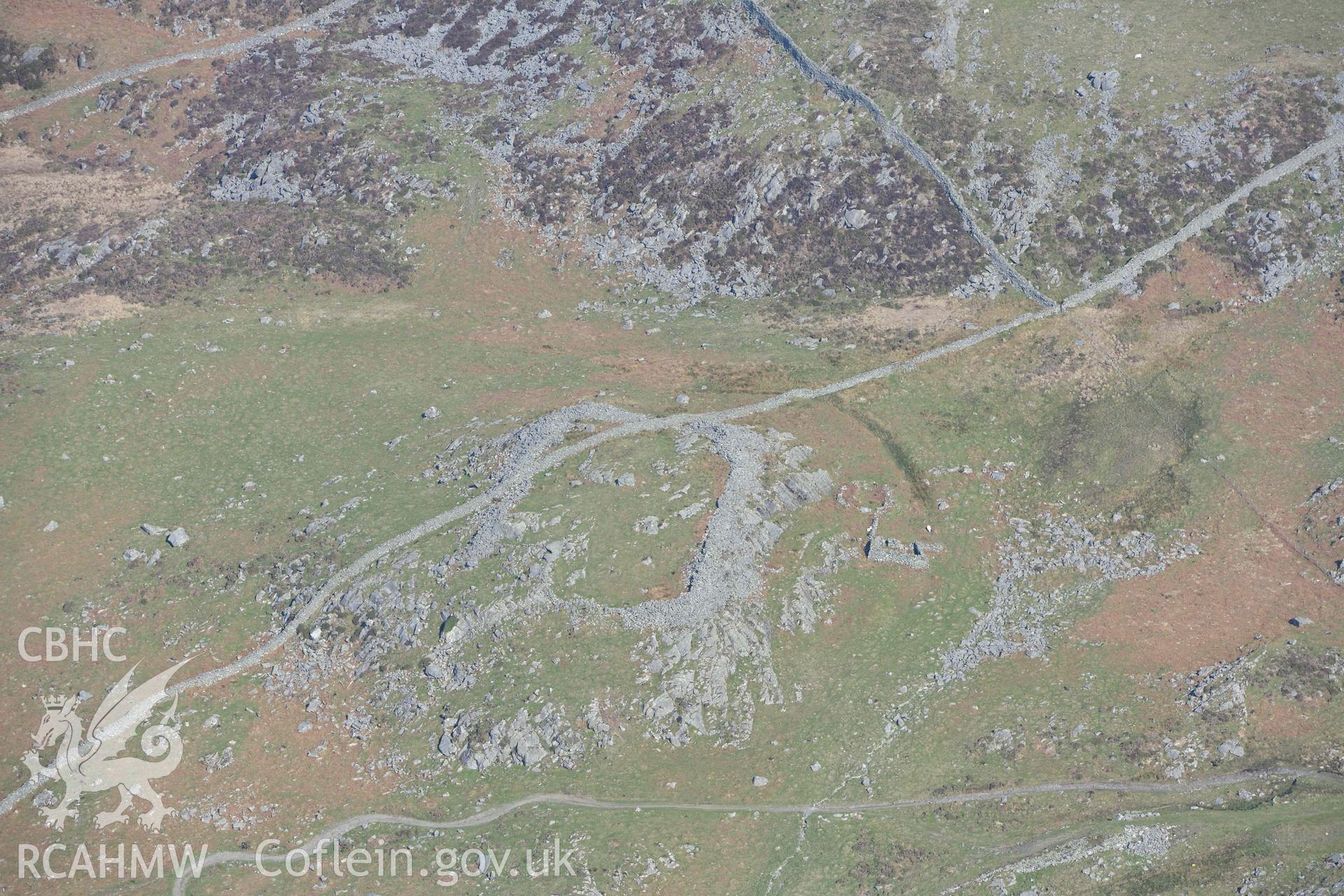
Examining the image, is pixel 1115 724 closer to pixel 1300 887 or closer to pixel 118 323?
pixel 1300 887

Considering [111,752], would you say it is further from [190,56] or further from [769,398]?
[190,56]

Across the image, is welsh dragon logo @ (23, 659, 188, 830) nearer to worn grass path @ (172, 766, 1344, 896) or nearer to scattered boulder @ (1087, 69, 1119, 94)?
worn grass path @ (172, 766, 1344, 896)

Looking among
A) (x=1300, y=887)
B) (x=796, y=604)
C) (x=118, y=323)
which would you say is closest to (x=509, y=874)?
(x=796, y=604)

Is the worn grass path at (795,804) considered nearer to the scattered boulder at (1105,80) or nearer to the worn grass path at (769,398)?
the worn grass path at (769,398)

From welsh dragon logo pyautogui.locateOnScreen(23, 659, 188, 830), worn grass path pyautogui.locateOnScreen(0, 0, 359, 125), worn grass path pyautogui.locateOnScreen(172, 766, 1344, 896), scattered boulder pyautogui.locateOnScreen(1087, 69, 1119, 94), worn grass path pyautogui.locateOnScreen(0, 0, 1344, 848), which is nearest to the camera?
worn grass path pyautogui.locateOnScreen(172, 766, 1344, 896)

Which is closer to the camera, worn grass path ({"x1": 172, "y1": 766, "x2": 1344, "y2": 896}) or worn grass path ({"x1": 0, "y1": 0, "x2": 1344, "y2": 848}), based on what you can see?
worn grass path ({"x1": 172, "y1": 766, "x2": 1344, "y2": 896})

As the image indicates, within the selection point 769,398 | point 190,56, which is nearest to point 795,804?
point 769,398

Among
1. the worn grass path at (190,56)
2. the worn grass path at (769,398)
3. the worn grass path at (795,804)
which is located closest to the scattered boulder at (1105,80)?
the worn grass path at (769,398)

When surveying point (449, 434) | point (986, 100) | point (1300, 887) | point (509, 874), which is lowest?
point (509, 874)

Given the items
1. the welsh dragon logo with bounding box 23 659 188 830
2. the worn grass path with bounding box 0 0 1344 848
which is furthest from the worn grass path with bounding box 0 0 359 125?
the welsh dragon logo with bounding box 23 659 188 830
